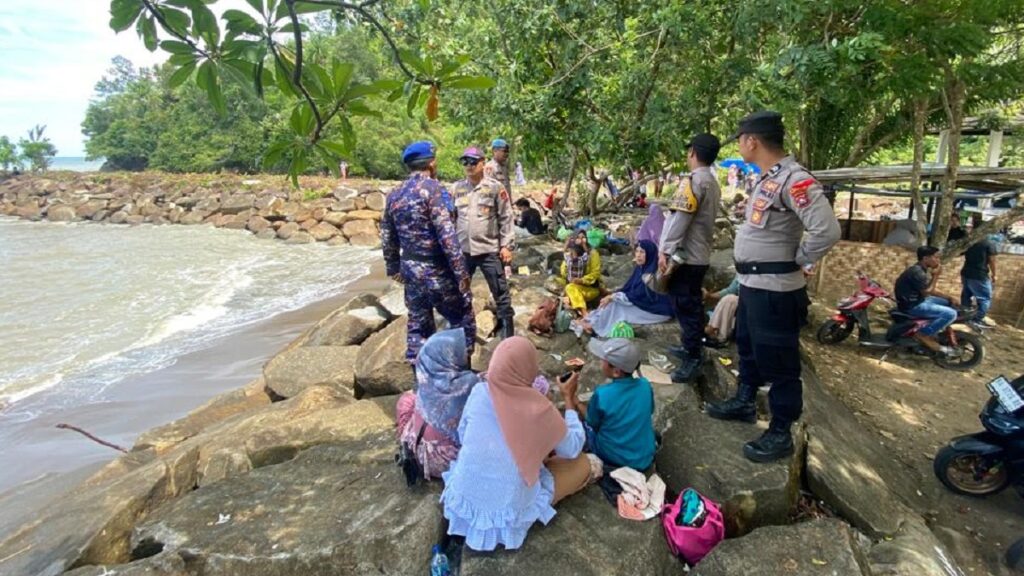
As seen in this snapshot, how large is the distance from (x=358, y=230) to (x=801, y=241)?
17747 mm

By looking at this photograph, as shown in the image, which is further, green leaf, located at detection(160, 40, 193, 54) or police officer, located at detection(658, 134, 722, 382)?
police officer, located at detection(658, 134, 722, 382)

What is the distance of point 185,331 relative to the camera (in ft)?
30.6

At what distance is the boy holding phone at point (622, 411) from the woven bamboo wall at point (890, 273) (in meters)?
6.36

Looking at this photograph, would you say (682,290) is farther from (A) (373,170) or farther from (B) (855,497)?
(A) (373,170)

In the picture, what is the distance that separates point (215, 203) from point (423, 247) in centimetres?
2393

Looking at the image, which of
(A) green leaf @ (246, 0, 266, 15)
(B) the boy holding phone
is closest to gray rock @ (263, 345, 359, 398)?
(B) the boy holding phone

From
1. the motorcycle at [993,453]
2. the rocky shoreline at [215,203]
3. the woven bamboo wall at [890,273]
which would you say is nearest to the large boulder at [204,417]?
the motorcycle at [993,453]

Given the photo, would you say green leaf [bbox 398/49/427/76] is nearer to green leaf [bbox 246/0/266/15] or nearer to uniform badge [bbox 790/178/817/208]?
green leaf [bbox 246/0/266/15]

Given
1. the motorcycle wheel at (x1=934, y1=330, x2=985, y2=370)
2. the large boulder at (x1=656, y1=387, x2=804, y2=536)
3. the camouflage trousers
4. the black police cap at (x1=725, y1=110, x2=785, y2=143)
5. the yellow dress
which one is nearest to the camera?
the black police cap at (x1=725, y1=110, x2=785, y2=143)

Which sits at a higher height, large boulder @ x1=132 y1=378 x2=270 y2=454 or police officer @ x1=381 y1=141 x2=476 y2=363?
police officer @ x1=381 y1=141 x2=476 y2=363

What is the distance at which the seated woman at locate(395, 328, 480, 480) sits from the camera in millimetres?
2771

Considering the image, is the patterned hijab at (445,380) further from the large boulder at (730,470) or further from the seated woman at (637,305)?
the seated woman at (637,305)

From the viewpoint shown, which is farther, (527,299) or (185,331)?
(185,331)

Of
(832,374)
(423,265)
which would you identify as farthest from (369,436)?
(832,374)
